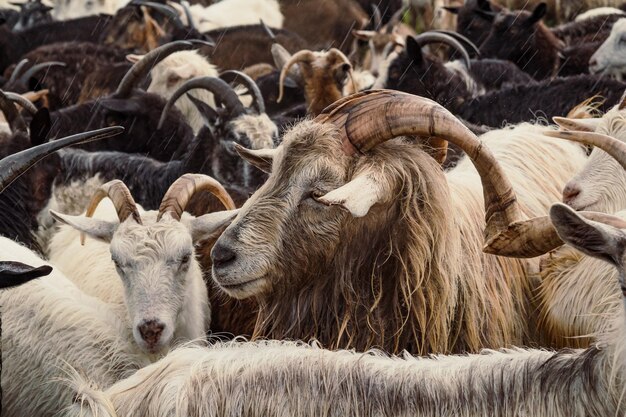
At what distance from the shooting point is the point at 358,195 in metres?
4.51

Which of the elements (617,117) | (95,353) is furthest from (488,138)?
(95,353)

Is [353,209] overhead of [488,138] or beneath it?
overhead

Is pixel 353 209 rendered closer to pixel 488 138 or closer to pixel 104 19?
pixel 488 138

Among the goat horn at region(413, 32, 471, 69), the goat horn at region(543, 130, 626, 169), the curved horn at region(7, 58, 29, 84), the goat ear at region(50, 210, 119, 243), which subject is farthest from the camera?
the curved horn at region(7, 58, 29, 84)

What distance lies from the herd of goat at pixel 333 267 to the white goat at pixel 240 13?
8.46 m

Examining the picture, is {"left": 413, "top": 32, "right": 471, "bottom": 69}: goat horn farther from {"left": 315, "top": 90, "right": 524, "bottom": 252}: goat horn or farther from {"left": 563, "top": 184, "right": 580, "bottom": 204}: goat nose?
{"left": 315, "top": 90, "right": 524, "bottom": 252}: goat horn

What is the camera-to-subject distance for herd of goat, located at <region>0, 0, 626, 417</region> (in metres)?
3.76

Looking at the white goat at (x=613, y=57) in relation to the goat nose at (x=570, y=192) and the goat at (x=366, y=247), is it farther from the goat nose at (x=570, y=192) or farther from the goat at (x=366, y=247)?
the goat at (x=366, y=247)

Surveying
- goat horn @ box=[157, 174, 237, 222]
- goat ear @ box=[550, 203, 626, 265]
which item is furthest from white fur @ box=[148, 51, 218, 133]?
goat ear @ box=[550, 203, 626, 265]

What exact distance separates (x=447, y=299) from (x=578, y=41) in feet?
30.3

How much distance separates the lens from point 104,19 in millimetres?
16969

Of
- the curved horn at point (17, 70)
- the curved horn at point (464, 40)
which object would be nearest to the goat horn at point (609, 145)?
the curved horn at point (464, 40)

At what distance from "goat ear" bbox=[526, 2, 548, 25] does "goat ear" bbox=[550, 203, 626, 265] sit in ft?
31.4

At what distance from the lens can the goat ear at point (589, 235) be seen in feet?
11.0
